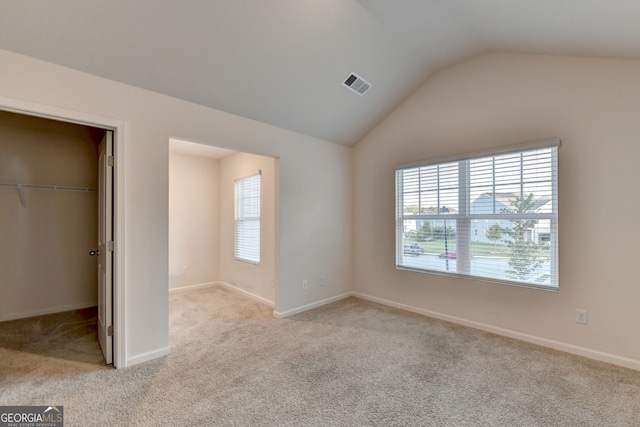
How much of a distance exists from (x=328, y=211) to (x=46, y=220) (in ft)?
12.8

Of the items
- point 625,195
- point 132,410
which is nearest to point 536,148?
point 625,195

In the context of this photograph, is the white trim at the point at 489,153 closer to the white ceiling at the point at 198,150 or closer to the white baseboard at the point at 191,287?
the white ceiling at the point at 198,150

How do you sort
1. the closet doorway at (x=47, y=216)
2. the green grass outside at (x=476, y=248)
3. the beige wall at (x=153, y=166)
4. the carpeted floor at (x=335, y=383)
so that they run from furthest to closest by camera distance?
the closet doorway at (x=47, y=216)
the green grass outside at (x=476, y=248)
the beige wall at (x=153, y=166)
the carpeted floor at (x=335, y=383)

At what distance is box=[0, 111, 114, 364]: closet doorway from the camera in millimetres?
3553

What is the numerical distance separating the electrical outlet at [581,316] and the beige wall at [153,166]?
291cm

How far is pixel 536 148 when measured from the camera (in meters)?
2.80

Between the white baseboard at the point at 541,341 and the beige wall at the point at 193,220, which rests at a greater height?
the beige wall at the point at 193,220

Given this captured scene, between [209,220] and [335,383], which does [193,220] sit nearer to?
[209,220]

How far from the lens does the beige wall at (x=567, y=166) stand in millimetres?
2432

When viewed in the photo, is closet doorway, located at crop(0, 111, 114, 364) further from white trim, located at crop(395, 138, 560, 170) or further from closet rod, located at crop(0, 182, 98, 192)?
white trim, located at crop(395, 138, 560, 170)

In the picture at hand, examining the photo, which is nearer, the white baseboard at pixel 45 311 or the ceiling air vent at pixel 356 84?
the ceiling air vent at pixel 356 84

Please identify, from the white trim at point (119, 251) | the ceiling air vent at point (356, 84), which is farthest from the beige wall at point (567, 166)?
the white trim at point (119, 251)

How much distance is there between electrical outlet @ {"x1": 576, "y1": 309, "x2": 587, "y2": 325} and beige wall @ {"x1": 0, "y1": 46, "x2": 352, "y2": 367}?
2906 millimetres

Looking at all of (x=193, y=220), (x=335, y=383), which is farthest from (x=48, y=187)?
(x=335, y=383)
